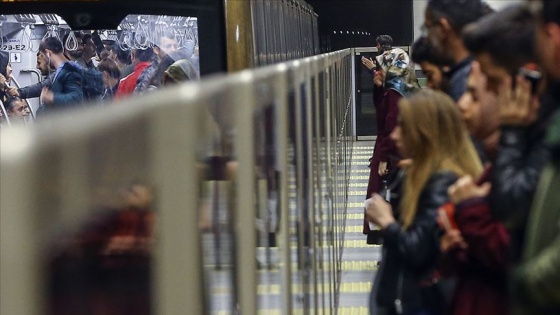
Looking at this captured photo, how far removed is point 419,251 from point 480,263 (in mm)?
514

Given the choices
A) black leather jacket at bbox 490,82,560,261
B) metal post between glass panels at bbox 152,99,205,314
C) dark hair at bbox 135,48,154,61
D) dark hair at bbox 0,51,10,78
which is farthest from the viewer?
dark hair at bbox 0,51,10,78

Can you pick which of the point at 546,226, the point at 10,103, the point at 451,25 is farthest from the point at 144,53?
the point at 546,226

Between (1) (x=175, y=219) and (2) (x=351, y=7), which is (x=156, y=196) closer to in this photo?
(1) (x=175, y=219)

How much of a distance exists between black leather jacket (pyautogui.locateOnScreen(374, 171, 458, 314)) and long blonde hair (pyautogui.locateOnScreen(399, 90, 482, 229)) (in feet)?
0.11

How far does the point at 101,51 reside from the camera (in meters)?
9.54

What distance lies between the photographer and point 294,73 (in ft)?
8.82

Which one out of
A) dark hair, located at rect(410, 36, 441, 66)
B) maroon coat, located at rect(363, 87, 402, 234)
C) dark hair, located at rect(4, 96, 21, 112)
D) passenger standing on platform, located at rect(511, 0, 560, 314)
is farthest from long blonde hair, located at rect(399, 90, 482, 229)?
dark hair, located at rect(4, 96, 21, 112)

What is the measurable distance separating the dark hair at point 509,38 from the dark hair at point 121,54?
6.88 metres

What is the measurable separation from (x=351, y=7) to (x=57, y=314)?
25608 mm

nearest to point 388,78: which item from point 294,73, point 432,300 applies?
point 432,300

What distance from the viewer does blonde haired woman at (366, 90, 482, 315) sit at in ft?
10.6

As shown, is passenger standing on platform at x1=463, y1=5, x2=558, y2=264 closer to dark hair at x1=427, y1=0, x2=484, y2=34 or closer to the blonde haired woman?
the blonde haired woman

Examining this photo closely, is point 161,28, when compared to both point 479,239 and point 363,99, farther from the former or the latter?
point 363,99

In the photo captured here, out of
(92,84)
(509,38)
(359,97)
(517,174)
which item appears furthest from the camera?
(359,97)
